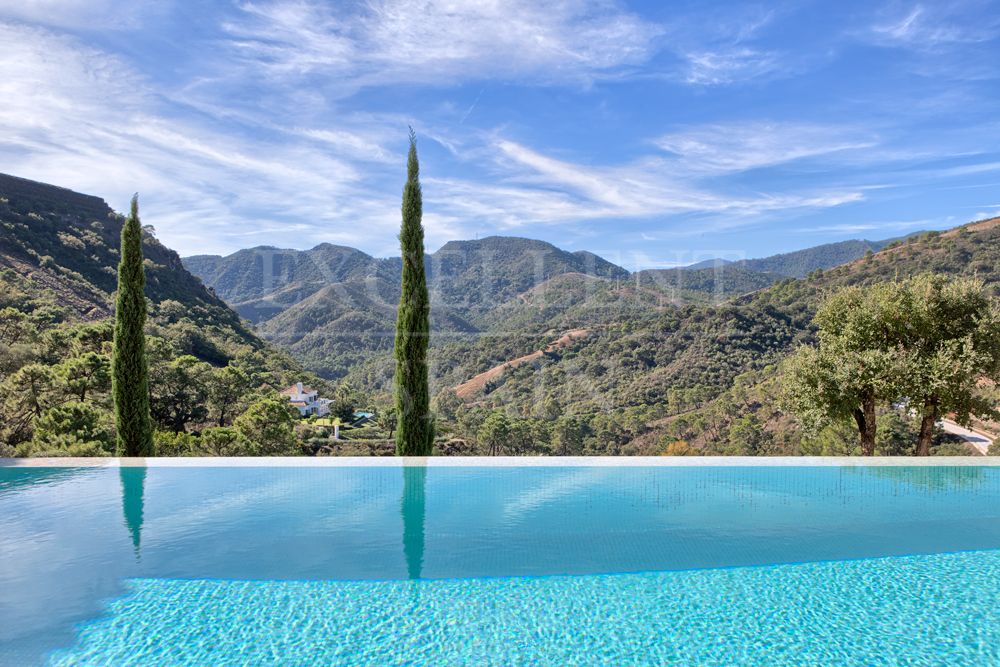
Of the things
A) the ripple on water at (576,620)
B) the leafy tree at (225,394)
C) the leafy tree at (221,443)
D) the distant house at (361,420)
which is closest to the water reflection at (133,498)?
the ripple on water at (576,620)

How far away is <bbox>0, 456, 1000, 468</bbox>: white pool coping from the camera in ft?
21.5

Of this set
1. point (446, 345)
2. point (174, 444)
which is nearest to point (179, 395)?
point (174, 444)

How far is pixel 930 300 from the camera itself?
7.19m

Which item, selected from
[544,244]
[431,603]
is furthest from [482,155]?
[544,244]

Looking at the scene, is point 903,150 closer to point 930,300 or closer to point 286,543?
point 930,300

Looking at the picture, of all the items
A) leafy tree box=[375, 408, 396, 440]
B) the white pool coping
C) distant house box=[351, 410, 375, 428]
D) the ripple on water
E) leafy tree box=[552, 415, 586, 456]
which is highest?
the white pool coping

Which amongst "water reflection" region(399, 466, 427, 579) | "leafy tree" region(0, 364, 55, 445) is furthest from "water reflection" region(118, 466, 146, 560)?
"leafy tree" region(0, 364, 55, 445)

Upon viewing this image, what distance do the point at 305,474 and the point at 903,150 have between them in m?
20.7

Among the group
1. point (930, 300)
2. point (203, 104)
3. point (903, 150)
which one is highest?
point (903, 150)

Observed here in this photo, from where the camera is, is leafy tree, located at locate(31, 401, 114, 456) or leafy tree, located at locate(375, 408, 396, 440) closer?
leafy tree, located at locate(31, 401, 114, 456)

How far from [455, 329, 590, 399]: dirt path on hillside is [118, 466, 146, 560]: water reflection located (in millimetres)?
30057

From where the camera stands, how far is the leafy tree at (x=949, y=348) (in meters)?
6.87

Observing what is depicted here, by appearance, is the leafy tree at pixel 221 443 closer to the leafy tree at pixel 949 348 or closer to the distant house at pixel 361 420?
the distant house at pixel 361 420

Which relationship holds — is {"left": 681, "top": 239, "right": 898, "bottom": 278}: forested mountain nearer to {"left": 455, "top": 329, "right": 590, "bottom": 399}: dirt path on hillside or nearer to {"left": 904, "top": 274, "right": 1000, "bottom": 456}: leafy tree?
{"left": 455, "top": 329, "right": 590, "bottom": 399}: dirt path on hillside
